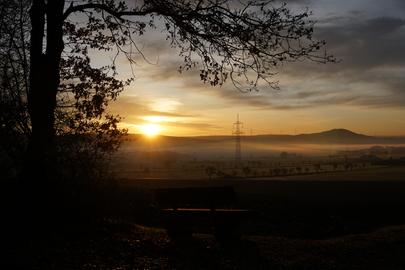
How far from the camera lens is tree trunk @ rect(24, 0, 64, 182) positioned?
1328cm

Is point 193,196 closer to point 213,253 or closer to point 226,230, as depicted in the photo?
point 226,230

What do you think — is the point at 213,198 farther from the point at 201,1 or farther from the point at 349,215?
the point at 349,215

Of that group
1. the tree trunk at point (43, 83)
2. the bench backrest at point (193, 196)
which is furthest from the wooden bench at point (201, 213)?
the tree trunk at point (43, 83)

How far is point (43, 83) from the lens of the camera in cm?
1343

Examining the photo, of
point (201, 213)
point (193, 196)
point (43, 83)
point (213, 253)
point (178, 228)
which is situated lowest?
point (213, 253)

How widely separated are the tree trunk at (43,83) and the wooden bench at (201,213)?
317 cm

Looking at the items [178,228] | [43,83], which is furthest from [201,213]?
[43,83]

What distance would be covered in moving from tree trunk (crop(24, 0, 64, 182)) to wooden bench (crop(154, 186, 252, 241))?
125 inches

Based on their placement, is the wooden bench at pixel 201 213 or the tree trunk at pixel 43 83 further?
the tree trunk at pixel 43 83

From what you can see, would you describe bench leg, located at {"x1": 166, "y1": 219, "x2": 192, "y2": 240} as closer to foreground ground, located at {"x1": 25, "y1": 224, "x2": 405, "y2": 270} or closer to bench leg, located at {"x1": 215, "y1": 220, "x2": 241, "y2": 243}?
foreground ground, located at {"x1": 25, "y1": 224, "x2": 405, "y2": 270}

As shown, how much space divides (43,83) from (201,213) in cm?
530

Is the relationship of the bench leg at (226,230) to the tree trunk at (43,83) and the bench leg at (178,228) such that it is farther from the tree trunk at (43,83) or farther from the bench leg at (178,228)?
the tree trunk at (43,83)

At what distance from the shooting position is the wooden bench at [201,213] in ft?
39.8

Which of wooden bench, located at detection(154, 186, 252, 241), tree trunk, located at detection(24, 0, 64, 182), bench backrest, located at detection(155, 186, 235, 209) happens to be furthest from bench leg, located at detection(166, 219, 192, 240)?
tree trunk, located at detection(24, 0, 64, 182)
